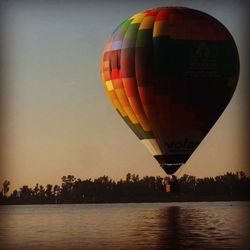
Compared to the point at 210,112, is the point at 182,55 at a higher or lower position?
higher

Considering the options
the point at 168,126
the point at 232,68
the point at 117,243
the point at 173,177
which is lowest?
the point at 117,243

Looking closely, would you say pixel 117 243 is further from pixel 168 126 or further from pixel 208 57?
pixel 208 57

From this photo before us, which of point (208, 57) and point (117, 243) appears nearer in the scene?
point (208, 57)

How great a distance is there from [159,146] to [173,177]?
4.04ft

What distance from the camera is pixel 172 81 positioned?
24.9m

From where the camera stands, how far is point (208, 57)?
25.2 meters

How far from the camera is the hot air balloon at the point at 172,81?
977 inches

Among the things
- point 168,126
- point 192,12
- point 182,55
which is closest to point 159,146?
Answer: point 168,126

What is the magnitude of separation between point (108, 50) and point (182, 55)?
9.85ft

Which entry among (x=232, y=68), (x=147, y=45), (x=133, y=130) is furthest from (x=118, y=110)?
(x=232, y=68)

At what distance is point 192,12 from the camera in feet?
85.1

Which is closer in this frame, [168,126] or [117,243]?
[168,126]

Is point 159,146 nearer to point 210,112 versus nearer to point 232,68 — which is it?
point 210,112

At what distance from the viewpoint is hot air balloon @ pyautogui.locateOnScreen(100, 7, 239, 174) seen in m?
24.8
